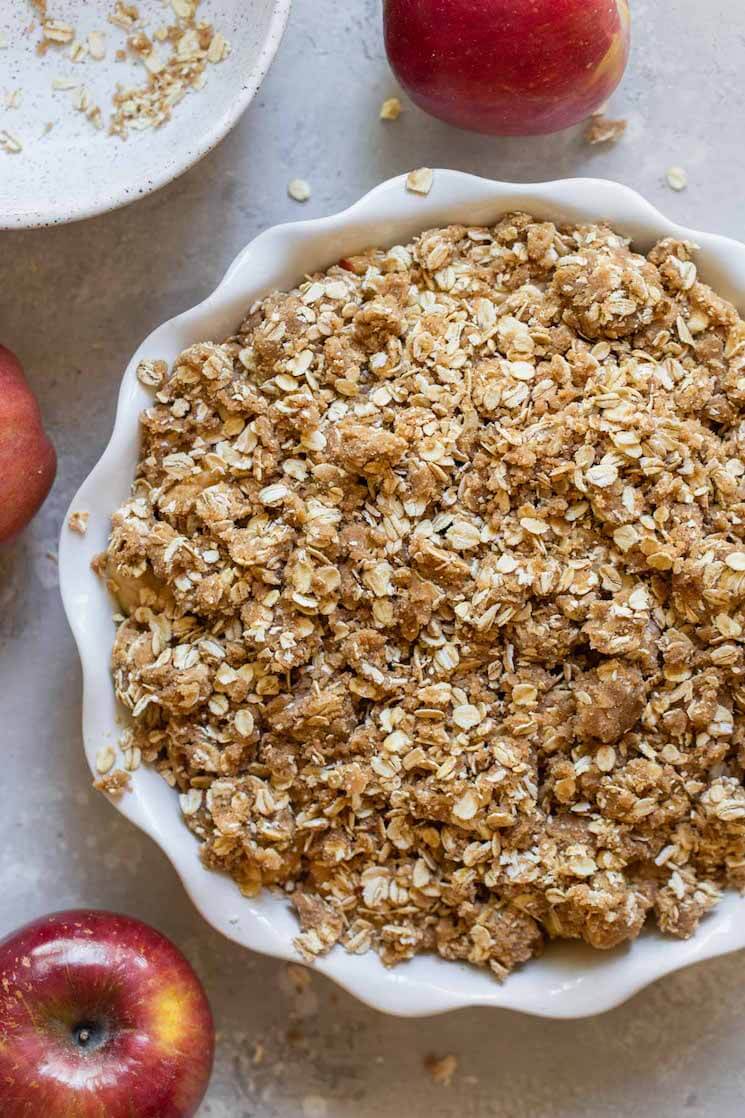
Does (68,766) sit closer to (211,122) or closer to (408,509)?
(408,509)

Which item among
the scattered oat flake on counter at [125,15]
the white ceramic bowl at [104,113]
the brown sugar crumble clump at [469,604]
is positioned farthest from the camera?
the scattered oat flake on counter at [125,15]

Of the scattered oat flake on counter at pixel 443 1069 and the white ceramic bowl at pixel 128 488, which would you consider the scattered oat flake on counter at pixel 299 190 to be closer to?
the white ceramic bowl at pixel 128 488

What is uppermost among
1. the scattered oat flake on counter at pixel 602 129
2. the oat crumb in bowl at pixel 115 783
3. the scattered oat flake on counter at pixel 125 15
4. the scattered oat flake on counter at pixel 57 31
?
the scattered oat flake on counter at pixel 125 15

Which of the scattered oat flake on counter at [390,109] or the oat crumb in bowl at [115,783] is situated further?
the scattered oat flake on counter at [390,109]

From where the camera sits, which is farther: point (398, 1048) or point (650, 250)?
point (398, 1048)

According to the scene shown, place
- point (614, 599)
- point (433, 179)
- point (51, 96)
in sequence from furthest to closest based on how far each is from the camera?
1. point (51, 96)
2. point (433, 179)
3. point (614, 599)

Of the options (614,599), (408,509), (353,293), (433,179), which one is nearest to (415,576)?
(408,509)

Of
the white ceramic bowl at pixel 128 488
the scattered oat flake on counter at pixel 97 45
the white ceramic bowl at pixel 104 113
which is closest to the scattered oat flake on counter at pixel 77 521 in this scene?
the white ceramic bowl at pixel 128 488
